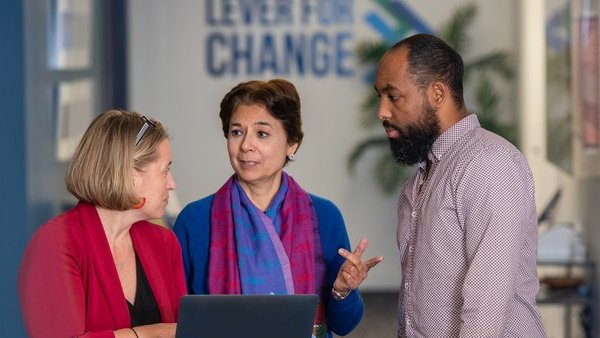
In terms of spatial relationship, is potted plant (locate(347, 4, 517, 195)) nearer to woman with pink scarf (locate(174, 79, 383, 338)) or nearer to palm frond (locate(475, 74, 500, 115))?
palm frond (locate(475, 74, 500, 115))

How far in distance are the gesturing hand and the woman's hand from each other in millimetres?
483

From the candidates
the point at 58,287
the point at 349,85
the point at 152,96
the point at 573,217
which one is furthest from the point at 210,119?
the point at 58,287

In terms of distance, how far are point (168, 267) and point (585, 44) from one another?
3764mm

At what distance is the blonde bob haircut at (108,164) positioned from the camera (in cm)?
265

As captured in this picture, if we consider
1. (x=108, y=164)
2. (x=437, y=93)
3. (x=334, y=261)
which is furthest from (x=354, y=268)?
(x=108, y=164)

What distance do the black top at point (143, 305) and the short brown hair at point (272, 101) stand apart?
1.82ft

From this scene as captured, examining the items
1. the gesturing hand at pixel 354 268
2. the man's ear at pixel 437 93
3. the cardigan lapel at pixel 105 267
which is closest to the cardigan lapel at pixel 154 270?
the cardigan lapel at pixel 105 267

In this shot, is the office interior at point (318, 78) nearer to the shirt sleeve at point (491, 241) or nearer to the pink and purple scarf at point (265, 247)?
the pink and purple scarf at point (265, 247)

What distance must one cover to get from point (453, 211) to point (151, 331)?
0.78 metres

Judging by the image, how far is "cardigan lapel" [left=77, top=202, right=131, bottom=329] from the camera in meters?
2.67

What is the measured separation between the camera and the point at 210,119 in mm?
9312

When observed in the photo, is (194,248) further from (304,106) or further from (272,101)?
(304,106)

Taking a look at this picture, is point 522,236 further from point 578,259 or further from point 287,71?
point 287,71

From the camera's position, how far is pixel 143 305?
9.11 feet
